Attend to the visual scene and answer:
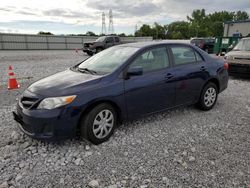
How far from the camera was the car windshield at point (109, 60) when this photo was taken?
3.36 m

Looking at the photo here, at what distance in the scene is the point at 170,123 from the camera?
387 centimetres

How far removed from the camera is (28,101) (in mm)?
2914

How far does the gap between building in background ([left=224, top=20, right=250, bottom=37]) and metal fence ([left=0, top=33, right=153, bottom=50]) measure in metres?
18.4

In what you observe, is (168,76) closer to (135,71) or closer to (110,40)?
(135,71)

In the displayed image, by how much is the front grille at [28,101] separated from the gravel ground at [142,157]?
644 mm

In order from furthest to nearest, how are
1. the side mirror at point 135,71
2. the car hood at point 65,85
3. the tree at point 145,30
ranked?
the tree at point 145,30, the side mirror at point 135,71, the car hood at point 65,85

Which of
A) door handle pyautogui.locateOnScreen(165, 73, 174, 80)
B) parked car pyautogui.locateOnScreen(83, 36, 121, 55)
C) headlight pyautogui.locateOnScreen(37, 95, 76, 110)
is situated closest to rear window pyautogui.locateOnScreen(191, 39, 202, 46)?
parked car pyautogui.locateOnScreen(83, 36, 121, 55)

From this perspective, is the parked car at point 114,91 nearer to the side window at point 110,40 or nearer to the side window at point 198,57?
the side window at point 198,57

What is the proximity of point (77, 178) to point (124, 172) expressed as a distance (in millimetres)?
582

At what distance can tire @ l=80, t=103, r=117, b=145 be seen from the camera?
9.62 feet

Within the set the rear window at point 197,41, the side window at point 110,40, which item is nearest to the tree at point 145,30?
the rear window at point 197,41

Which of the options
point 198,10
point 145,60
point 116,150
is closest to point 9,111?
point 116,150

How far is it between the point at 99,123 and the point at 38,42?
86.9 ft

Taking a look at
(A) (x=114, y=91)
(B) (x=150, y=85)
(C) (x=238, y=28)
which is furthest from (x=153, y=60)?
(C) (x=238, y=28)
